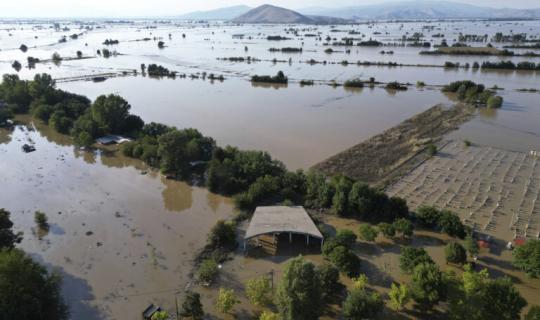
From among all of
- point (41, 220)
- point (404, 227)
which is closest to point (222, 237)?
point (404, 227)

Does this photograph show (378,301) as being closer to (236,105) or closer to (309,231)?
(309,231)

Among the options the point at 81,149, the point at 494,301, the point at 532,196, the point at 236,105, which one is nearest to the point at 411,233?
the point at 494,301

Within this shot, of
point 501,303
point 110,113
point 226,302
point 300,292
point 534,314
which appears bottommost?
point 226,302

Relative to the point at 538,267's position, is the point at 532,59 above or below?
above

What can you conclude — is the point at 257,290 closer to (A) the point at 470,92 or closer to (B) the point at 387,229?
(B) the point at 387,229

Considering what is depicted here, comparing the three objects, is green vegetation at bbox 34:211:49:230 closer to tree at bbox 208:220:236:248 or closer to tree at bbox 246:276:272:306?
tree at bbox 208:220:236:248

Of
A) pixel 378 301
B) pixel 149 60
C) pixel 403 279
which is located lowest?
pixel 403 279
